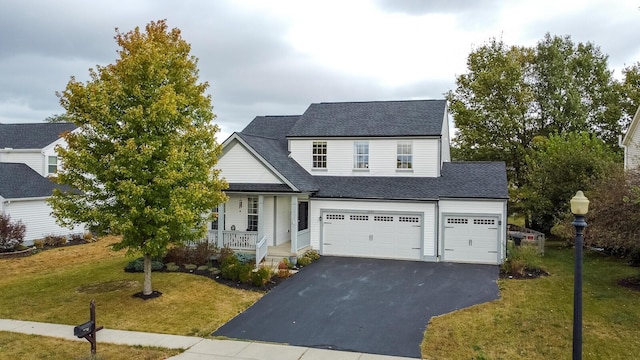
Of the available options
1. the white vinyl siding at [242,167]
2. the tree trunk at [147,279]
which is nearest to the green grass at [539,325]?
the tree trunk at [147,279]

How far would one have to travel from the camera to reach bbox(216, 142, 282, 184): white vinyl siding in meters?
20.2

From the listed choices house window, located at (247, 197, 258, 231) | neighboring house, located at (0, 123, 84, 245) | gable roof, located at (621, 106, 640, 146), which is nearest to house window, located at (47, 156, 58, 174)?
neighboring house, located at (0, 123, 84, 245)

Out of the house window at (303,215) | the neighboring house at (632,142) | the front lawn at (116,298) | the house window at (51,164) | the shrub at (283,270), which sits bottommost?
the front lawn at (116,298)

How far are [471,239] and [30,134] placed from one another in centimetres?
2998

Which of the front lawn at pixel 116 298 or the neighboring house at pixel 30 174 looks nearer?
the front lawn at pixel 116 298

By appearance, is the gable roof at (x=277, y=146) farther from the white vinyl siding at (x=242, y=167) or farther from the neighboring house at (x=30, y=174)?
the neighboring house at (x=30, y=174)

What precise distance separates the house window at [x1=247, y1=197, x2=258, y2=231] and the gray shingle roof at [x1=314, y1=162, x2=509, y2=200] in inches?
122

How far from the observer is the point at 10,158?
29.3m

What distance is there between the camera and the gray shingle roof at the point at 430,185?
20.1 meters

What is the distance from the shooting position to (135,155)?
40.8 feet

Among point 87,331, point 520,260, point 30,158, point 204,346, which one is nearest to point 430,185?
point 520,260

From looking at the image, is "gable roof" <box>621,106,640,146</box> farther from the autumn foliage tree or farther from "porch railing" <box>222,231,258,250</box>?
the autumn foliage tree

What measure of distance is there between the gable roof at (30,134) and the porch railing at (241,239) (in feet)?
53.8

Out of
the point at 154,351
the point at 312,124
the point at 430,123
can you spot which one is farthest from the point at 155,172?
the point at 430,123
